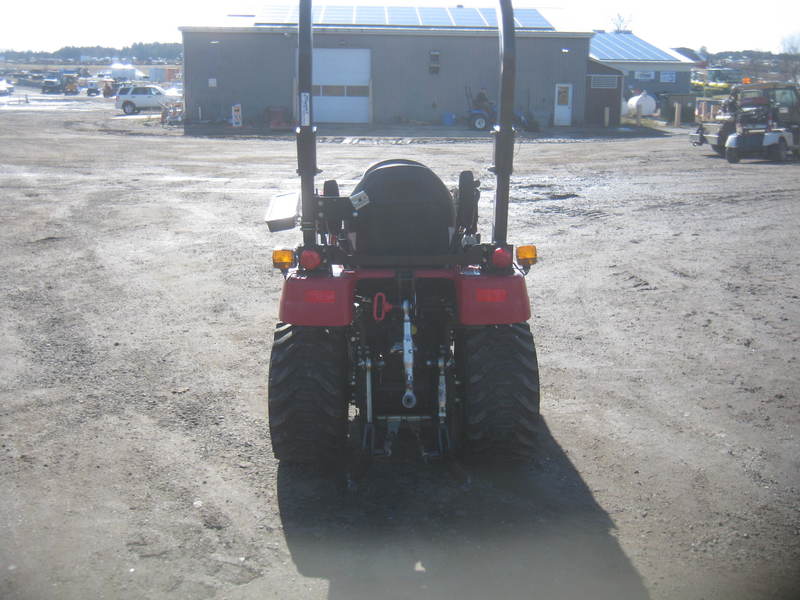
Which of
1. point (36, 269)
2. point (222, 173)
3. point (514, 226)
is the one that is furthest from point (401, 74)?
point (36, 269)

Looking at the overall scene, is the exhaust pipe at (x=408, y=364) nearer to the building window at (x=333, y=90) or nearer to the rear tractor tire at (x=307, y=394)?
the rear tractor tire at (x=307, y=394)

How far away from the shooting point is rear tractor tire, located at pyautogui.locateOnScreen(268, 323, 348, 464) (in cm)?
493

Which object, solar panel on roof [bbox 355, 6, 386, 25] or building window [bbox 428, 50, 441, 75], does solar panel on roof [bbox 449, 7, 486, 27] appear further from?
solar panel on roof [bbox 355, 6, 386, 25]

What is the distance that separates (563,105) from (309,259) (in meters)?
35.3

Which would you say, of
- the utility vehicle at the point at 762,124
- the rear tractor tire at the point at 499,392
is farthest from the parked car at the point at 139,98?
the rear tractor tire at the point at 499,392

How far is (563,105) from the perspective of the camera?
1505 inches

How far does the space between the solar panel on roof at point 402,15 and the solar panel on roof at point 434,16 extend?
33 cm

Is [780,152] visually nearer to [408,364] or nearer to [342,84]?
[342,84]

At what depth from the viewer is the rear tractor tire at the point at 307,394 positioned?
493 centimetres

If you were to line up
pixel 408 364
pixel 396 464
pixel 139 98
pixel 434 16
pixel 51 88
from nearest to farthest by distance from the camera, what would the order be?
pixel 408 364 < pixel 396 464 < pixel 434 16 < pixel 139 98 < pixel 51 88

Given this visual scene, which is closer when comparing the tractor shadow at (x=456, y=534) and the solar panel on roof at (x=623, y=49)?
the tractor shadow at (x=456, y=534)

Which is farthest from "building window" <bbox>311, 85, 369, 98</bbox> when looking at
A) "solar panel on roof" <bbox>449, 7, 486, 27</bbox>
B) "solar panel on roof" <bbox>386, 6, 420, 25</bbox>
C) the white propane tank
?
the white propane tank

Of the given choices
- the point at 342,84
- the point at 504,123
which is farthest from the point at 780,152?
the point at 342,84

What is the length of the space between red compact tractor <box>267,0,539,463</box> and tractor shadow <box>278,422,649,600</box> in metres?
0.25
